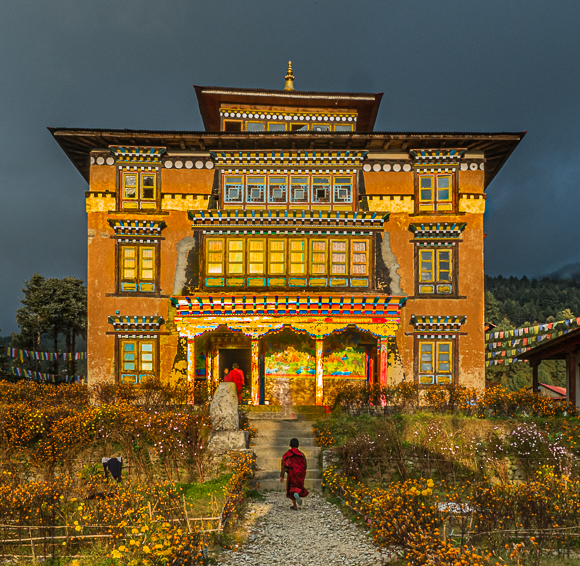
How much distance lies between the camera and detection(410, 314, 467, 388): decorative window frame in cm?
2148

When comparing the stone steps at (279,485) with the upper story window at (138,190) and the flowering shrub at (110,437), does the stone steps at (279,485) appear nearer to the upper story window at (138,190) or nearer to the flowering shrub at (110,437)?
the flowering shrub at (110,437)

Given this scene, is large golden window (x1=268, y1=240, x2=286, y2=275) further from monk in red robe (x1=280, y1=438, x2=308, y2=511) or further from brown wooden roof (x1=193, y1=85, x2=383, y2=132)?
monk in red robe (x1=280, y1=438, x2=308, y2=511)

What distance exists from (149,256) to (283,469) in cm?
1286

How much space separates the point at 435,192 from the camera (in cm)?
2236

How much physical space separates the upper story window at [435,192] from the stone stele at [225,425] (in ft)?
41.5

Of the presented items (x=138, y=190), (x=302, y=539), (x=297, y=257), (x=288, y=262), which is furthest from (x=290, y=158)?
(x=302, y=539)

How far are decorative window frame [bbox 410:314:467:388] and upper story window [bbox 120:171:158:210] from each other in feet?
39.1

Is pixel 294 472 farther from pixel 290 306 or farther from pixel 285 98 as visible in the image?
pixel 285 98

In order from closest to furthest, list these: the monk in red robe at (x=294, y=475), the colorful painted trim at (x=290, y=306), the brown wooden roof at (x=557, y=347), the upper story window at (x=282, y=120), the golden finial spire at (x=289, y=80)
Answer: the monk in red robe at (x=294, y=475), the brown wooden roof at (x=557, y=347), the colorful painted trim at (x=290, y=306), the upper story window at (x=282, y=120), the golden finial spire at (x=289, y=80)

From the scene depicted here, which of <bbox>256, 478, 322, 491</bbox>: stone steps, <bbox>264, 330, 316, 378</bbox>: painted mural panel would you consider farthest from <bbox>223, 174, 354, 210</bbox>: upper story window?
<bbox>256, 478, 322, 491</bbox>: stone steps

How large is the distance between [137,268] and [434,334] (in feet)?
41.0

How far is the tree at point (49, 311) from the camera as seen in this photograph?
30.7m

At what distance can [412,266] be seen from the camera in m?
22.1

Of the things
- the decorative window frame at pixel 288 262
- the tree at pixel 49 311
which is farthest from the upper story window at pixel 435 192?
the tree at pixel 49 311
